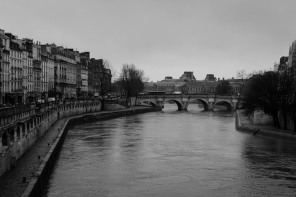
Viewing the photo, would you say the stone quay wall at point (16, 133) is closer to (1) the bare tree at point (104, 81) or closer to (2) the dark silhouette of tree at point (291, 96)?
(2) the dark silhouette of tree at point (291, 96)

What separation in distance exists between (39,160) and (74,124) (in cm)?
3849

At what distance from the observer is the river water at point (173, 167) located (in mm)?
25719

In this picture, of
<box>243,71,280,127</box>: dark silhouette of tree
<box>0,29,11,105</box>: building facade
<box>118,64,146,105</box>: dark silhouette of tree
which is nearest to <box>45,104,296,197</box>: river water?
<box>243,71,280,127</box>: dark silhouette of tree

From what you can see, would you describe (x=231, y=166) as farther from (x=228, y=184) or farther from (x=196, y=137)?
(x=196, y=137)

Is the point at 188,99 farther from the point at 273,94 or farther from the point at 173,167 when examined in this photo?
the point at 173,167

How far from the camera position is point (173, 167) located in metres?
31.8

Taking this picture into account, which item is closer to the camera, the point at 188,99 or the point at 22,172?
the point at 22,172

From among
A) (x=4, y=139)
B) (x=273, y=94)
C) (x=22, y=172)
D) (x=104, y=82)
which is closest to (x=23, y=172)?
(x=22, y=172)

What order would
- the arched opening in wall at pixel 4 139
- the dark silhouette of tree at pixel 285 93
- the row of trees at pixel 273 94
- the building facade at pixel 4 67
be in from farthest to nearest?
the building facade at pixel 4 67 < the row of trees at pixel 273 94 < the dark silhouette of tree at pixel 285 93 < the arched opening in wall at pixel 4 139

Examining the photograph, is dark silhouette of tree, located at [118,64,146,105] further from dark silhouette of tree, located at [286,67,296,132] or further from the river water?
the river water

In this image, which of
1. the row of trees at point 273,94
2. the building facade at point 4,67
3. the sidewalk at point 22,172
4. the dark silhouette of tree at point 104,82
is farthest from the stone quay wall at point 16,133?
the dark silhouette of tree at point 104,82

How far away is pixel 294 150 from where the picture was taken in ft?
132

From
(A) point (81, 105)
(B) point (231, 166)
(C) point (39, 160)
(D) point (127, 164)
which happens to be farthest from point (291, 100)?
(A) point (81, 105)

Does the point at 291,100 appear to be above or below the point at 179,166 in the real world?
above
